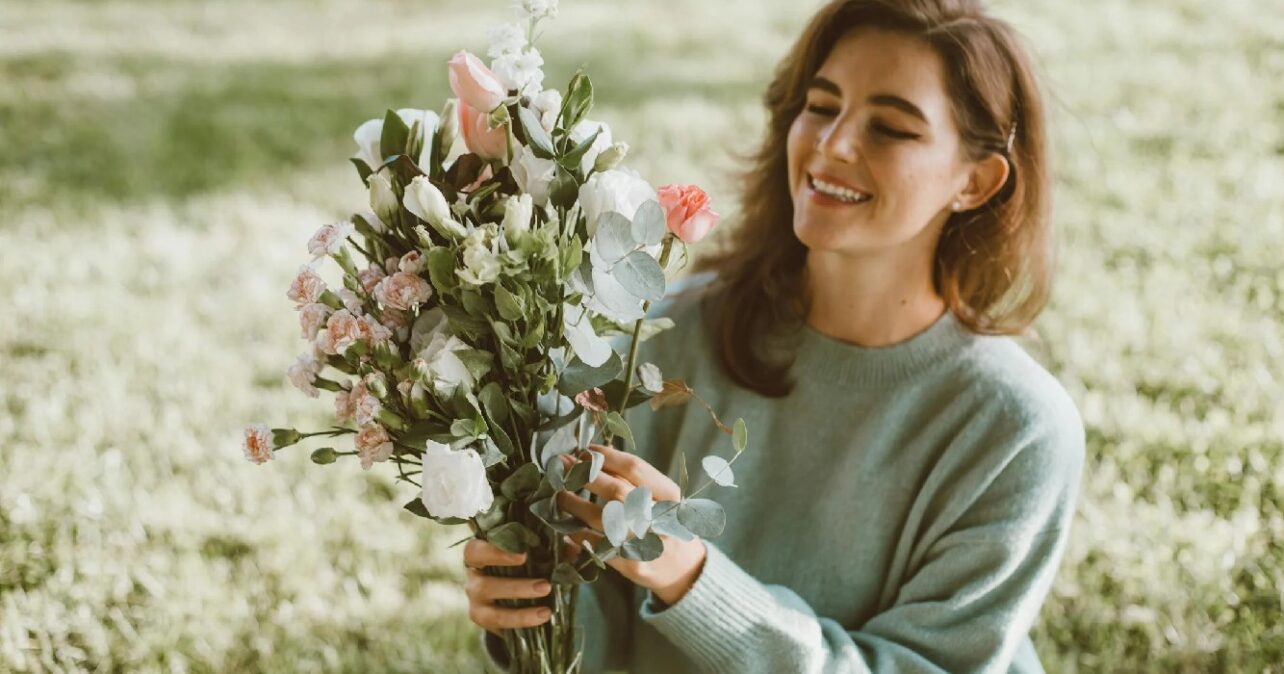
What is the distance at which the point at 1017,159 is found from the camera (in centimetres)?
180

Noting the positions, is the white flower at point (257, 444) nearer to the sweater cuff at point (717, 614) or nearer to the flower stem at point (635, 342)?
the flower stem at point (635, 342)

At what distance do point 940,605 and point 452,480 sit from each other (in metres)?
0.85

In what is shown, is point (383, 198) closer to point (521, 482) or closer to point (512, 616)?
point (521, 482)

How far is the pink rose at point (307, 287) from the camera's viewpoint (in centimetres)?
110

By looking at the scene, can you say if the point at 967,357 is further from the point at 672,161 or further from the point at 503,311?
the point at 672,161

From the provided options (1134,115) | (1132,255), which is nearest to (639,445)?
(1132,255)

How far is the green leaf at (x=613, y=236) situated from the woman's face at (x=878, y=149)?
26.3 inches

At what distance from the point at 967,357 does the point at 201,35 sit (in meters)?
4.92

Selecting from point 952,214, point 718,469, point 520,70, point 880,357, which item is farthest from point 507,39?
point 952,214

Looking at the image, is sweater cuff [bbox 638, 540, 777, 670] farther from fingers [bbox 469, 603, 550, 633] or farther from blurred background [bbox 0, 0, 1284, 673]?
blurred background [bbox 0, 0, 1284, 673]

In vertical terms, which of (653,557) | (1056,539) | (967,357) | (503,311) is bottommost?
(1056,539)

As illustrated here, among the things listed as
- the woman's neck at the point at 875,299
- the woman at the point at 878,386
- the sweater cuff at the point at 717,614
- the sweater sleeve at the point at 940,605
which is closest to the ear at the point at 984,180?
the woman at the point at 878,386

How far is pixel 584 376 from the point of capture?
3.70ft

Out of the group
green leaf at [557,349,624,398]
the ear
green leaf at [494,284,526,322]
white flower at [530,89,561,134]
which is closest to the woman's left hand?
green leaf at [557,349,624,398]
